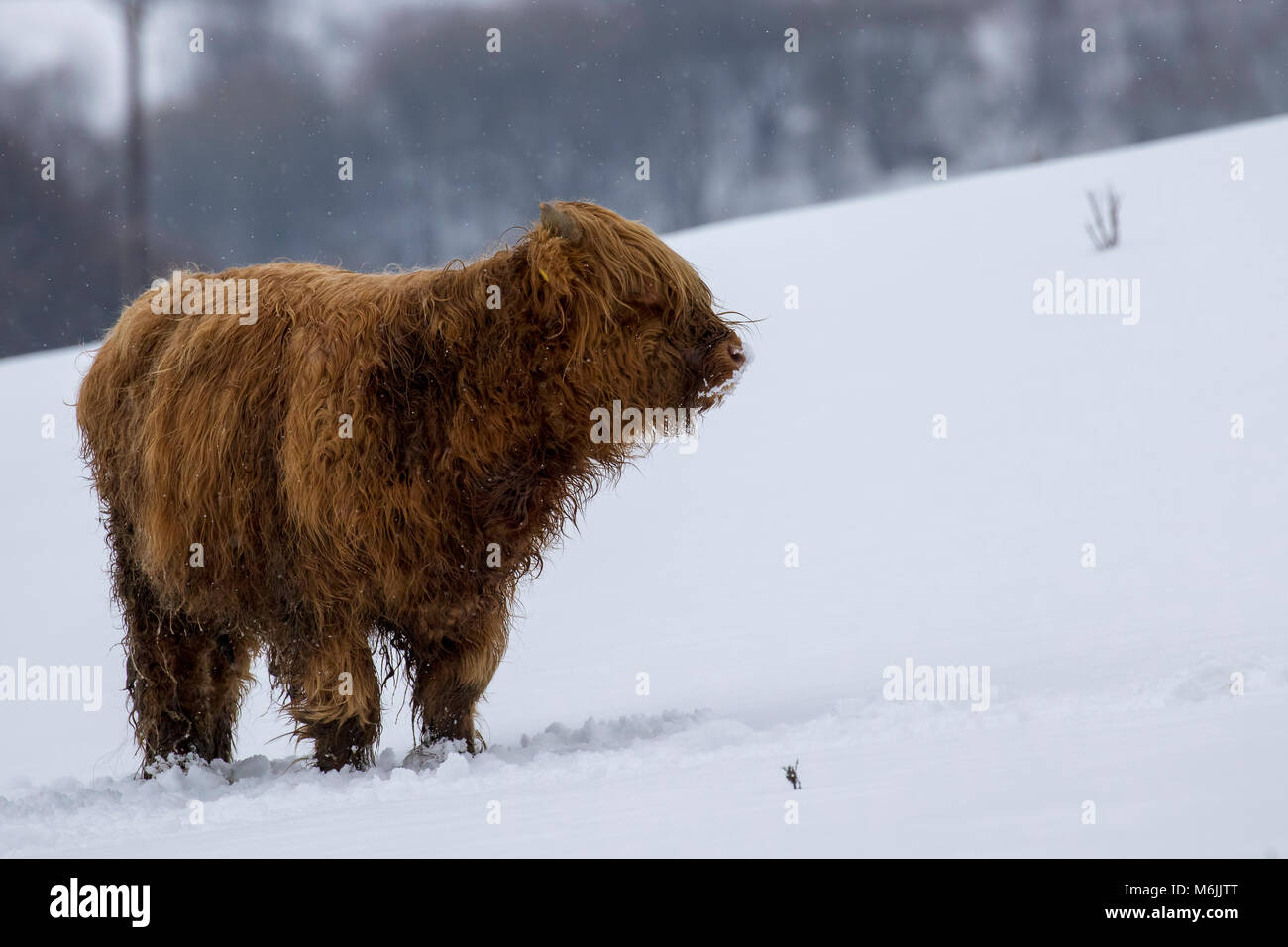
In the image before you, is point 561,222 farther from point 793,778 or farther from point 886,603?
point 886,603

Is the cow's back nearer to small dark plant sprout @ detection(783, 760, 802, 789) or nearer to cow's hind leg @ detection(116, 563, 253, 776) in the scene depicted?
cow's hind leg @ detection(116, 563, 253, 776)

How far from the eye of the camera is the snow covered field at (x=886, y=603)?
2.71 metres

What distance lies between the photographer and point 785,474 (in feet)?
33.6

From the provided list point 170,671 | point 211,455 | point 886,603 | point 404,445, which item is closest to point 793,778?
point 404,445

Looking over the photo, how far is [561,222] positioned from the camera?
422cm

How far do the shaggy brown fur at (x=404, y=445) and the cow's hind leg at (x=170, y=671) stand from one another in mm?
401

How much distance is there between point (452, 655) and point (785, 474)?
5926 millimetres

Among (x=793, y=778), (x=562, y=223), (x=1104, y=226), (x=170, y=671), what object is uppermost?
(x=1104, y=226)

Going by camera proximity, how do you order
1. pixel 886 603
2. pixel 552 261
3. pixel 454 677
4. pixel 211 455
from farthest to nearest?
pixel 886 603 → pixel 454 677 → pixel 211 455 → pixel 552 261

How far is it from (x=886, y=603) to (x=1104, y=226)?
33.3ft

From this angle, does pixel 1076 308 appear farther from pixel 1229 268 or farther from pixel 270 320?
pixel 270 320

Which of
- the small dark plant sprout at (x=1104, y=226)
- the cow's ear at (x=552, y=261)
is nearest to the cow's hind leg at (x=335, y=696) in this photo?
the cow's ear at (x=552, y=261)

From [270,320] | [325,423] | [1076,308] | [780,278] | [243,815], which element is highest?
[780,278]

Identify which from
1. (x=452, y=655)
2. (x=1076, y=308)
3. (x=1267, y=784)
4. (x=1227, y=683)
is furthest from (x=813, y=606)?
(x=1076, y=308)
